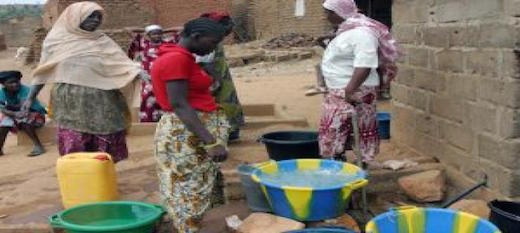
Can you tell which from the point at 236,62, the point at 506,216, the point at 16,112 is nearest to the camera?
the point at 506,216

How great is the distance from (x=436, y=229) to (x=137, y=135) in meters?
5.03

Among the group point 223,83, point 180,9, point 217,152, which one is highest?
point 180,9

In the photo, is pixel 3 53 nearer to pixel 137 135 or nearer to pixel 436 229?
pixel 137 135

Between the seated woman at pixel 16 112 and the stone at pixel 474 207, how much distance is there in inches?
197

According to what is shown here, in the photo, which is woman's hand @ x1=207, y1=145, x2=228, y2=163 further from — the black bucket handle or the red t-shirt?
the black bucket handle

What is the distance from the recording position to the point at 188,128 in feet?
11.8

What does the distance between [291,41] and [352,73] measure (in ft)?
47.3

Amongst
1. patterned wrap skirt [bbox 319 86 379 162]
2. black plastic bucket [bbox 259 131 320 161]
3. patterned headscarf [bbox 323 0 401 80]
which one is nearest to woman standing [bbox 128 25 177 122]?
black plastic bucket [bbox 259 131 320 161]

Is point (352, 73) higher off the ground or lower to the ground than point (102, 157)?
higher

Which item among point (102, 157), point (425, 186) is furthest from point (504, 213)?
point (102, 157)

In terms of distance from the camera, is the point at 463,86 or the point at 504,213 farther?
the point at 463,86

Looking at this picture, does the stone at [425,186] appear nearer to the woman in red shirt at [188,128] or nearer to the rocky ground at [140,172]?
the rocky ground at [140,172]

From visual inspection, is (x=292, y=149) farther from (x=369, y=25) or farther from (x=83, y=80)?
(x=83, y=80)

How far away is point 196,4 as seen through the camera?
870 inches
